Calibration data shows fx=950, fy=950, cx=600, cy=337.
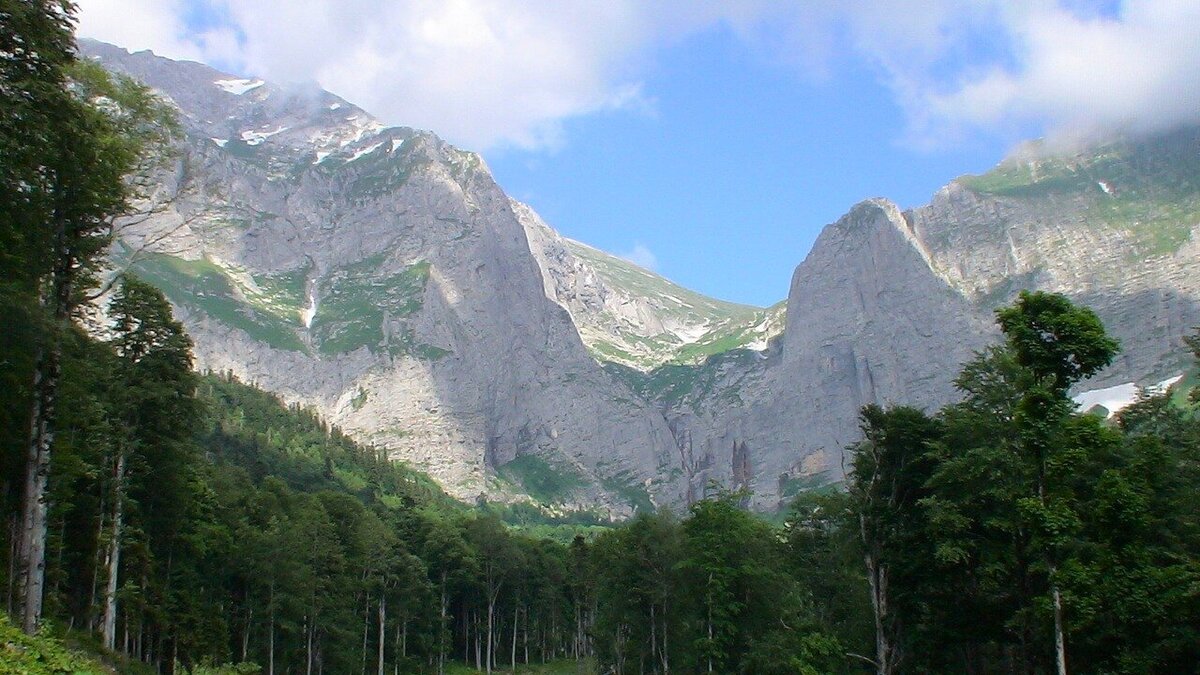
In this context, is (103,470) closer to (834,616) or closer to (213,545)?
(213,545)

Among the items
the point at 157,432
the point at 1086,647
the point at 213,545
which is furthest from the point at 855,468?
the point at 213,545

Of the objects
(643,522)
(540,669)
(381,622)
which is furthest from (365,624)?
(540,669)

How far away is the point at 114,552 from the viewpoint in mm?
34188

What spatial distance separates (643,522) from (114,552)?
120 feet

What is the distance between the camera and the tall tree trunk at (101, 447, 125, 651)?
111 feet

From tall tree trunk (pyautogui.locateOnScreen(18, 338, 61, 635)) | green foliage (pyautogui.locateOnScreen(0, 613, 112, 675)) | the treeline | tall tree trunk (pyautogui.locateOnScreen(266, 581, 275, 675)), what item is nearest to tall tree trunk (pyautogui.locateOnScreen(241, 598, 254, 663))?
tall tree trunk (pyautogui.locateOnScreen(266, 581, 275, 675))

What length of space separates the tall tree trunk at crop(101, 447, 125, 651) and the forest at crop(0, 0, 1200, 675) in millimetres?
122

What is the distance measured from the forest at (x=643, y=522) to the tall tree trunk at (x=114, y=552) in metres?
0.12

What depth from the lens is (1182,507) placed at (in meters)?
32.8

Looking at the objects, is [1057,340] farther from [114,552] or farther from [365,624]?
[365,624]

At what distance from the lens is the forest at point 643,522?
2322 cm

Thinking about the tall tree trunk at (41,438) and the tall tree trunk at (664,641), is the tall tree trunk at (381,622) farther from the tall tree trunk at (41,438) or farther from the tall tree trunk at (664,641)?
the tall tree trunk at (41,438)

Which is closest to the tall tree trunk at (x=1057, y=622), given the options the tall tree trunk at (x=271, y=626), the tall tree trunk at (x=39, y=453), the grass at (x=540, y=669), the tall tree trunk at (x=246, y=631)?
the tall tree trunk at (x=39, y=453)

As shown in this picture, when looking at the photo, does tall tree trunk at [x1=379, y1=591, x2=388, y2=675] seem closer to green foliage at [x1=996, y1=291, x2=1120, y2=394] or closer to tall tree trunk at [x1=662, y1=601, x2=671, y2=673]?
tall tree trunk at [x1=662, y1=601, x2=671, y2=673]
